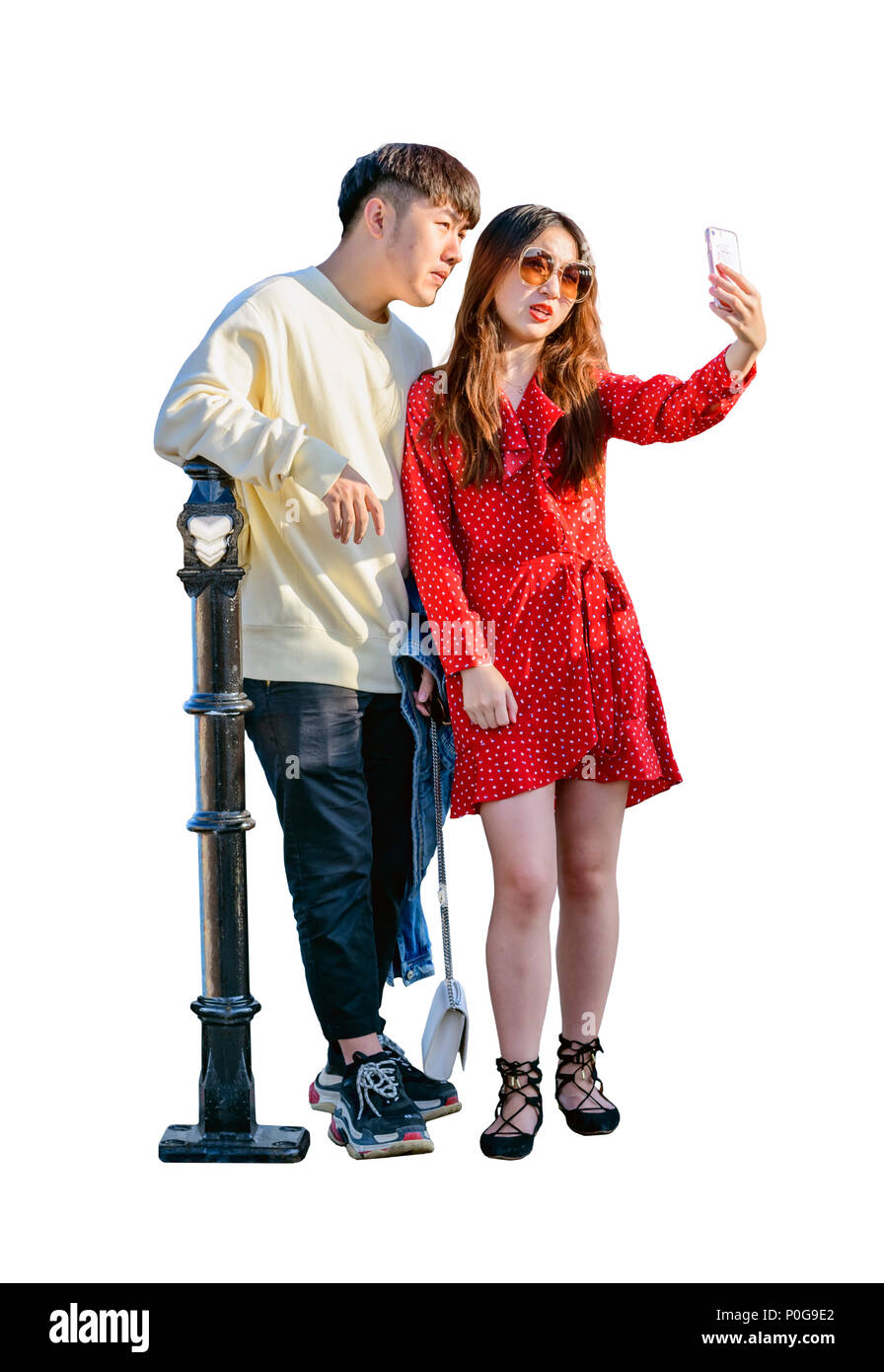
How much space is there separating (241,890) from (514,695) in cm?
70

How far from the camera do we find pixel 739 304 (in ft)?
12.2

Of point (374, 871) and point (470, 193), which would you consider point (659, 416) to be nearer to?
point (470, 193)

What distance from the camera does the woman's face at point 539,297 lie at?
379cm

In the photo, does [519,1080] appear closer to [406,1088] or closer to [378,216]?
[406,1088]

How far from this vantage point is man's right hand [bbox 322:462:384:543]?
3.59 m

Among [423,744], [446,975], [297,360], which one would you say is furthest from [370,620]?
[446,975]

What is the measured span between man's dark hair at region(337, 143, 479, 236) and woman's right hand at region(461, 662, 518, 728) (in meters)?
1.00

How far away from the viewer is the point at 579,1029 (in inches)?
155

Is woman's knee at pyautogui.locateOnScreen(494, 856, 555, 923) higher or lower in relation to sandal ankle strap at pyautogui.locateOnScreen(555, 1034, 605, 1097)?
higher

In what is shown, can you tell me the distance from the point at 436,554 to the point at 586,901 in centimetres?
81

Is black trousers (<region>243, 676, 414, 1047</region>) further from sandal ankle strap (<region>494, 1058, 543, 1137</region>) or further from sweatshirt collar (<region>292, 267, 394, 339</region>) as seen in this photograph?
sweatshirt collar (<region>292, 267, 394, 339</region>)

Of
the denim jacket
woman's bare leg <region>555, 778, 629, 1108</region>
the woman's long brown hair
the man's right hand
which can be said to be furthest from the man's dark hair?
woman's bare leg <region>555, 778, 629, 1108</region>

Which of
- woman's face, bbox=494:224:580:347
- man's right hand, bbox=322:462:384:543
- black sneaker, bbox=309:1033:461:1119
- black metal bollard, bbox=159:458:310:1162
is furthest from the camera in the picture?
black sneaker, bbox=309:1033:461:1119

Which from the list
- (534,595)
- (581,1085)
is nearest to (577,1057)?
(581,1085)
